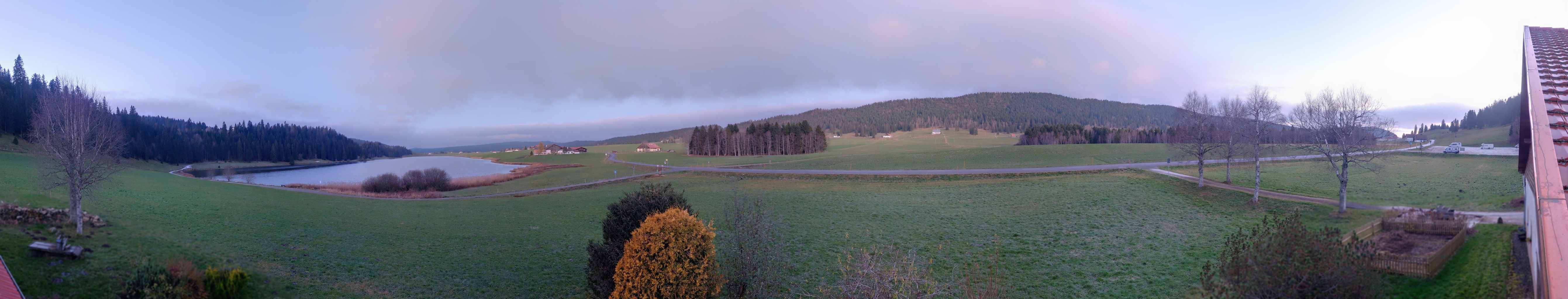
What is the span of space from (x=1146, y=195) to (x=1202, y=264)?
467 inches

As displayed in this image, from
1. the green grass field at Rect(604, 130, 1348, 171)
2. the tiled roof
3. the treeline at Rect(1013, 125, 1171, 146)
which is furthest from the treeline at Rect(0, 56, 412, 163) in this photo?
the treeline at Rect(1013, 125, 1171, 146)

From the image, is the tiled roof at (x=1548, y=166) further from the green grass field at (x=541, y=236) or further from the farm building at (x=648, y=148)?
the farm building at (x=648, y=148)

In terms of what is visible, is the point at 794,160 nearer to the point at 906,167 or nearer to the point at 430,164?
the point at 906,167

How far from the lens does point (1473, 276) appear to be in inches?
171

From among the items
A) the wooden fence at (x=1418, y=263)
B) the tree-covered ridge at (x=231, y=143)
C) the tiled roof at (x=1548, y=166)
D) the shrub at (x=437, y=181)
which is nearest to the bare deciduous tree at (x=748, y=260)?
the wooden fence at (x=1418, y=263)

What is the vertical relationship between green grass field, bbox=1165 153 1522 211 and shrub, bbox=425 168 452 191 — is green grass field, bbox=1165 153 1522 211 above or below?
above

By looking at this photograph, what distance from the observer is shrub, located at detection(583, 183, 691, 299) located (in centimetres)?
769

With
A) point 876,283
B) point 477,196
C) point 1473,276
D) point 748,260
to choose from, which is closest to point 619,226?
point 748,260

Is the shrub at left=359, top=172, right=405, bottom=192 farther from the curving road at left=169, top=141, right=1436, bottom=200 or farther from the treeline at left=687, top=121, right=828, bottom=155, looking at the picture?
the treeline at left=687, top=121, right=828, bottom=155

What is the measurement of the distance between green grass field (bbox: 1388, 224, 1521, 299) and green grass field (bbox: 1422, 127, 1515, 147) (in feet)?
4.63

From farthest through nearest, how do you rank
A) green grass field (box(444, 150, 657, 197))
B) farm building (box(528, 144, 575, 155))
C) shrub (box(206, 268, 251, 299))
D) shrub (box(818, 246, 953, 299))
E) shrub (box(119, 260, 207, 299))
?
farm building (box(528, 144, 575, 155)) < green grass field (box(444, 150, 657, 197)) < shrub (box(206, 268, 251, 299)) < shrub (box(119, 260, 207, 299)) < shrub (box(818, 246, 953, 299))

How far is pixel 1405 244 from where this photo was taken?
14.9 ft

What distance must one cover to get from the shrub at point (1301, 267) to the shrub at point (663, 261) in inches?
218

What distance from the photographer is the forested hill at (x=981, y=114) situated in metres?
89.9
